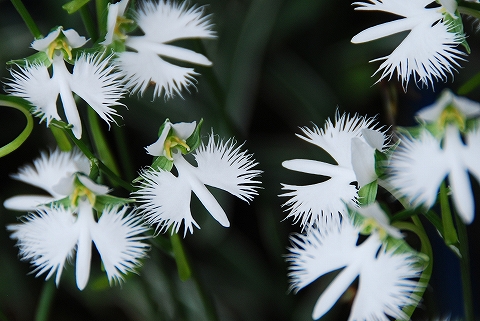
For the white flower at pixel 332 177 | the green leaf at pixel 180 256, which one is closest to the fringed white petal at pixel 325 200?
the white flower at pixel 332 177

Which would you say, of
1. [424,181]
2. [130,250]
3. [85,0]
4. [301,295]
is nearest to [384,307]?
[424,181]

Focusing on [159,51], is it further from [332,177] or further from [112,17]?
[332,177]

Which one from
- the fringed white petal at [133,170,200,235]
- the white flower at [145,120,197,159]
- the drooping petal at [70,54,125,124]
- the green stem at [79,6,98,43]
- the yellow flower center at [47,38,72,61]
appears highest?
the green stem at [79,6,98,43]

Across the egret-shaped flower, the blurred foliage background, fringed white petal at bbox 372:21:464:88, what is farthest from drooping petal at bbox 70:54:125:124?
the blurred foliage background

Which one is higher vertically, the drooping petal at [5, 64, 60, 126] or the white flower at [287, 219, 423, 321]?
the drooping petal at [5, 64, 60, 126]

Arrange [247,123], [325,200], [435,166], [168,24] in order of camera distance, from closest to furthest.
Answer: [435,166] → [325,200] → [168,24] → [247,123]

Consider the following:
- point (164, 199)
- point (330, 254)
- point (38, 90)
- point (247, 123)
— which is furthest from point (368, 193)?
point (247, 123)

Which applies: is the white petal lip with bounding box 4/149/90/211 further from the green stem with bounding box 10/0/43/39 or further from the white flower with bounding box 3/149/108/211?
the green stem with bounding box 10/0/43/39

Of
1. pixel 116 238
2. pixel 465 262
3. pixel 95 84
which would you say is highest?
pixel 95 84

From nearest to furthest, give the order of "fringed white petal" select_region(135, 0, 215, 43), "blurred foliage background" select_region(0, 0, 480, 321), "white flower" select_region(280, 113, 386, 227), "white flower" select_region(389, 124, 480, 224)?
"white flower" select_region(389, 124, 480, 224)
"white flower" select_region(280, 113, 386, 227)
"fringed white petal" select_region(135, 0, 215, 43)
"blurred foliage background" select_region(0, 0, 480, 321)
